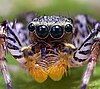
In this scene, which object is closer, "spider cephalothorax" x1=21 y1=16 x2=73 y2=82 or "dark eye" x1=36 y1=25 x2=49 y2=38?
"spider cephalothorax" x1=21 y1=16 x2=73 y2=82

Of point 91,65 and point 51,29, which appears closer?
point 91,65

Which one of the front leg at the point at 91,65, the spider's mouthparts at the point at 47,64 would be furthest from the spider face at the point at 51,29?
the front leg at the point at 91,65

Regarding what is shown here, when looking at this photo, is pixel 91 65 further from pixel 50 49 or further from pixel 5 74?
pixel 5 74

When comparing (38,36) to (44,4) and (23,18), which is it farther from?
(44,4)

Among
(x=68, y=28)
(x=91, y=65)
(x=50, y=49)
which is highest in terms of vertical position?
(x=68, y=28)

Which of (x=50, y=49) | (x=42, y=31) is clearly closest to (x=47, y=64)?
(x=50, y=49)

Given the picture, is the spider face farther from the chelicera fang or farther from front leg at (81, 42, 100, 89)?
front leg at (81, 42, 100, 89)

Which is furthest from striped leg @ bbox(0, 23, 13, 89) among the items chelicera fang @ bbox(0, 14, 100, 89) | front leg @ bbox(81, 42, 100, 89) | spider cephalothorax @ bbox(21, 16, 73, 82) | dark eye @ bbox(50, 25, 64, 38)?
front leg @ bbox(81, 42, 100, 89)

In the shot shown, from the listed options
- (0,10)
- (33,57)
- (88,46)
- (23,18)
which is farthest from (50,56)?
(0,10)
